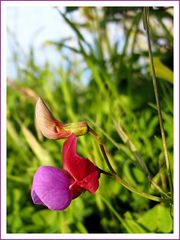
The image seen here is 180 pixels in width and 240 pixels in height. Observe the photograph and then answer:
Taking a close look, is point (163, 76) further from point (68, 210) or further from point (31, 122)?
point (31, 122)

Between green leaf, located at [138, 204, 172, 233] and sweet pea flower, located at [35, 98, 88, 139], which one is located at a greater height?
sweet pea flower, located at [35, 98, 88, 139]

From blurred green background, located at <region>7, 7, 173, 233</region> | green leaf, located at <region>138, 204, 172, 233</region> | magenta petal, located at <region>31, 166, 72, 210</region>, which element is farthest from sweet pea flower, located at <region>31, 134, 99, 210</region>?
green leaf, located at <region>138, 204, 172, 233</region>

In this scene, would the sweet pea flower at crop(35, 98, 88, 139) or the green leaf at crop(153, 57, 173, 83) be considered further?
the green leaf at crop(153, 57, 173, 83)

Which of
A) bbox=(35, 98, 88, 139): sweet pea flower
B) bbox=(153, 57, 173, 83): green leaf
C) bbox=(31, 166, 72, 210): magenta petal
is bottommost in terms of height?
bbox=(31, 166, 72, 210): magenta petal

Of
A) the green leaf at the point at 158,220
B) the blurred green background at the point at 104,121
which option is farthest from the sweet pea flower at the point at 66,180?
the green leaf at the point at 158,220

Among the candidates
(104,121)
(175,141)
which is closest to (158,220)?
(175,141)

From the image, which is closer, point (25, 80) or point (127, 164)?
point (127, 164)

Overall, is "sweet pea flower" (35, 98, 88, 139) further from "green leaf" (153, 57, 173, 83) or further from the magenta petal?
"green leaf" (153, 57, 173, 83)

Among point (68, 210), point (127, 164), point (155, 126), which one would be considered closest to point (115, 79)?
point (155, 126)
